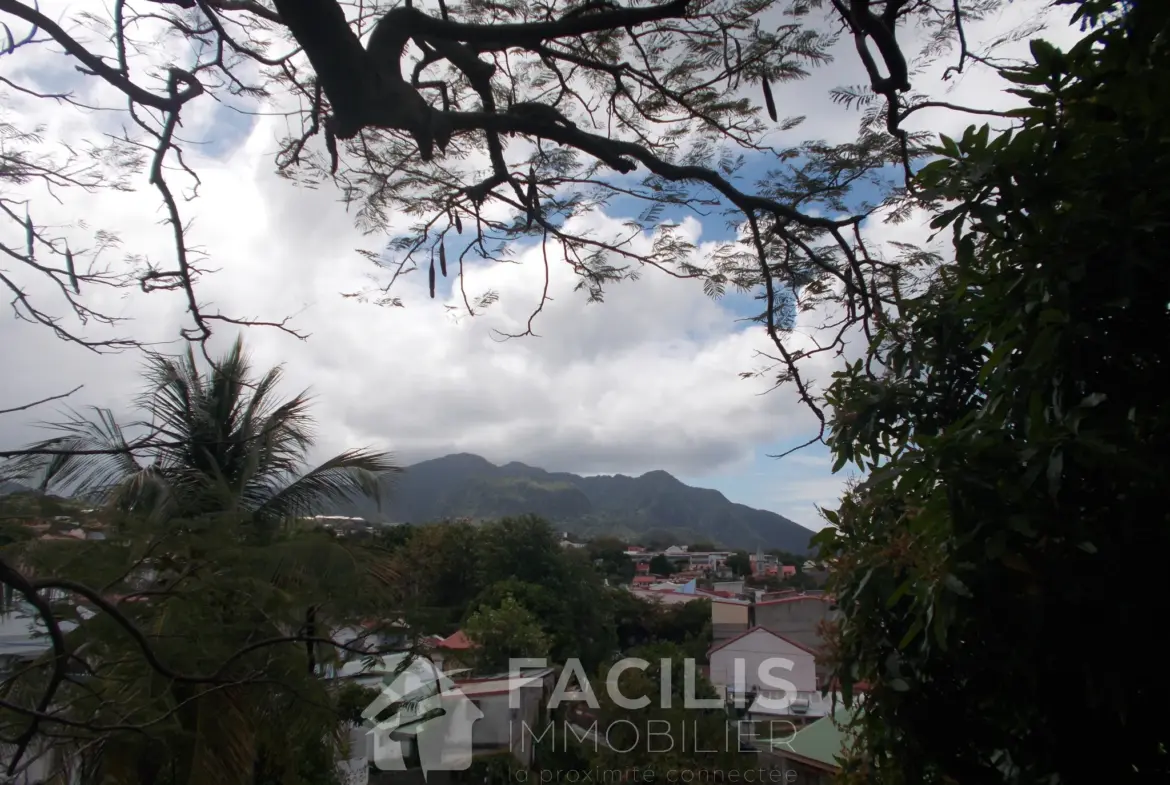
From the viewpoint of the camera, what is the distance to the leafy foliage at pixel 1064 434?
131 centimetres

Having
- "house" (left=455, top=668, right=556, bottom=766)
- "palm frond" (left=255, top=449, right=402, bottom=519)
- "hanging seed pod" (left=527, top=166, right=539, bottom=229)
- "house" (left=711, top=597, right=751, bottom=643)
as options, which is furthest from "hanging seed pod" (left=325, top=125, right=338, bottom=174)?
"house" (left=711, top=597, right=751, bottom=643)

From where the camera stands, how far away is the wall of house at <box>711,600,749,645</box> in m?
5.84

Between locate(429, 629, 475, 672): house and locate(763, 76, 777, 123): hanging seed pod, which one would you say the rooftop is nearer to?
locate(429, 629, 475, 672): house

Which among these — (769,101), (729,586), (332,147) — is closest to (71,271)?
(332,147)

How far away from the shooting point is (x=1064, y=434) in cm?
131

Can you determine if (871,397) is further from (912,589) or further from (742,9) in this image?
(742,9)

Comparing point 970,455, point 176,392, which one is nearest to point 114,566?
point 176,392

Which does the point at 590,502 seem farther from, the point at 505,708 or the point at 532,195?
the point at 532,195

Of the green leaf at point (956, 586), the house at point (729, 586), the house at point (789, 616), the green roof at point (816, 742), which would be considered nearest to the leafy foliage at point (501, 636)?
the house at point (789, 616)

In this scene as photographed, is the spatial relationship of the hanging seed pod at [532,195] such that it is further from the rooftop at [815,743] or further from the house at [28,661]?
the rooftop at [815,743]

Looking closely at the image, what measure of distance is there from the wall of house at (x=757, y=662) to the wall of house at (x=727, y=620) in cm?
26

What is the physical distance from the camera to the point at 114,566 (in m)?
2.60

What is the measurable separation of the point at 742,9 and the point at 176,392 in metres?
3.21

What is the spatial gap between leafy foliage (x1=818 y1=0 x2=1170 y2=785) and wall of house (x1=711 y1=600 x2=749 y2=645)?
428 centimetres
